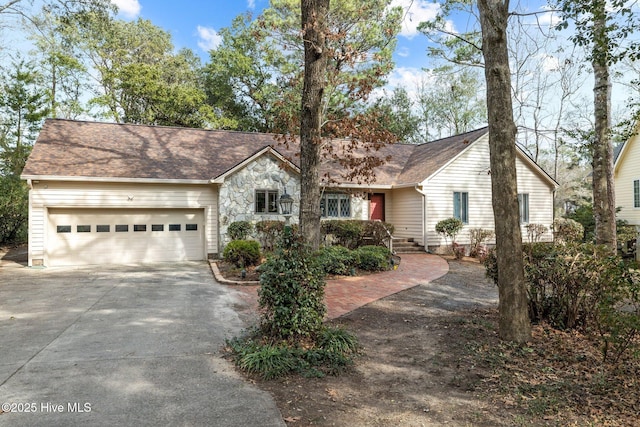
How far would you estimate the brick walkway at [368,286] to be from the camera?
7.39 m

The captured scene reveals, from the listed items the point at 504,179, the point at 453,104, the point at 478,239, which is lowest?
the point at 478,239

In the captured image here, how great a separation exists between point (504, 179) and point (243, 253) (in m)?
8.09

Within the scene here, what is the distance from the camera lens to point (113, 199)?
42.3 ft

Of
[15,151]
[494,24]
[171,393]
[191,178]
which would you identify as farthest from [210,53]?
[171,393]

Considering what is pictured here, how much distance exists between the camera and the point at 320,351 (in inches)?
178

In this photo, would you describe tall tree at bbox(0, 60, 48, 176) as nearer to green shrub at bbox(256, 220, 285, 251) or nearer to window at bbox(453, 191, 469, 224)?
green shrub at bbox(256, 220, 285, 251)

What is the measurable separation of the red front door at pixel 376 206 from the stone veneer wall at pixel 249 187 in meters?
3.68

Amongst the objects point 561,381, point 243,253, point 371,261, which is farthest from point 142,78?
point 561,381

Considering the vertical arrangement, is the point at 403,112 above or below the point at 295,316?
above

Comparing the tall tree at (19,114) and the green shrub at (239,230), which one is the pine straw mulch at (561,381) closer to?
the green shrub at (239,230)

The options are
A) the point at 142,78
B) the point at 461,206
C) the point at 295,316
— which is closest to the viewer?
the point at 295,316

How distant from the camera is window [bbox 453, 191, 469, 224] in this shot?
15.9m

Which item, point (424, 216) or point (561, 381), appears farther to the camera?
point (424, 216)

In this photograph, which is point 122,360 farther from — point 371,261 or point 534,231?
point 534,231
